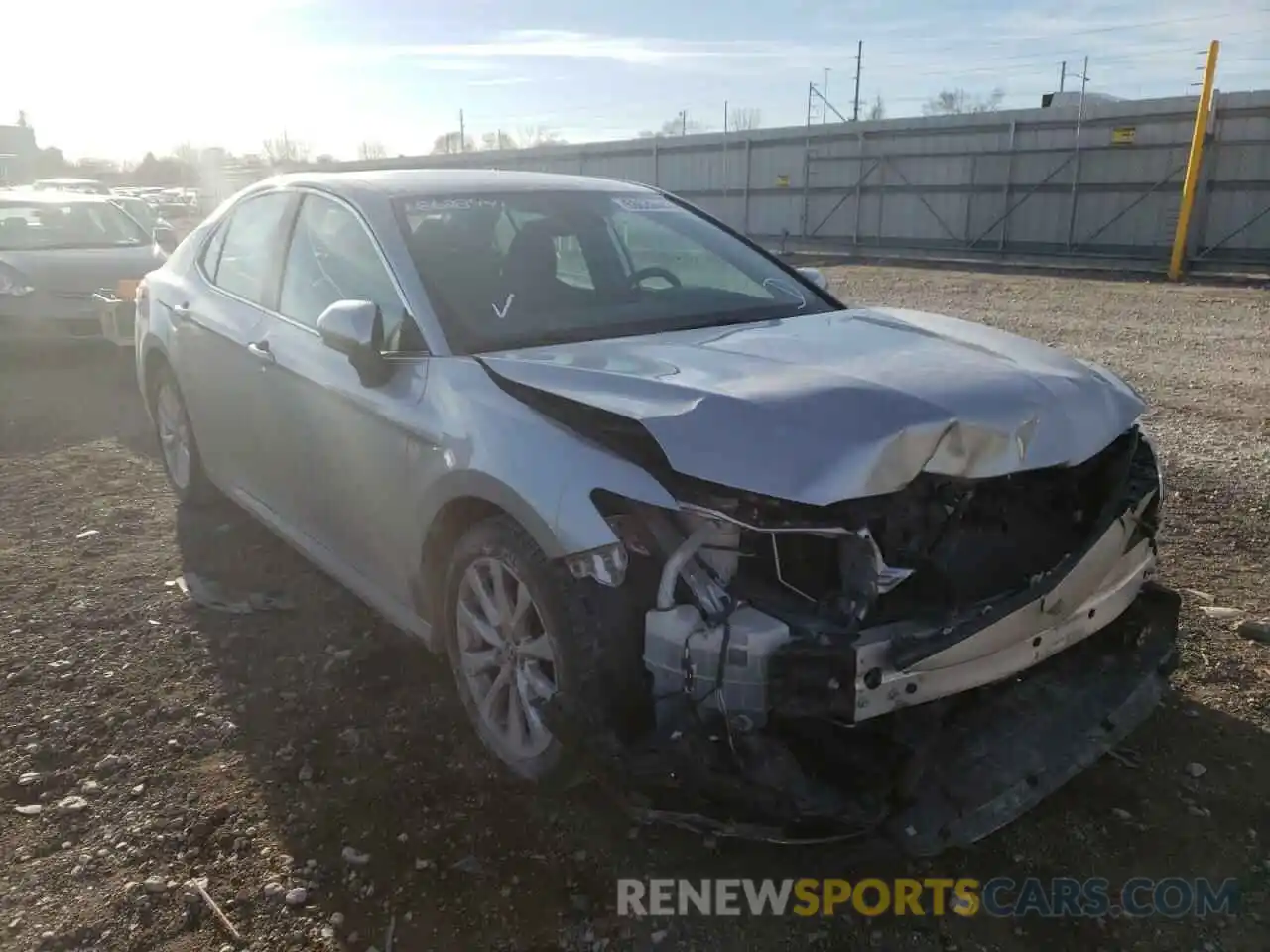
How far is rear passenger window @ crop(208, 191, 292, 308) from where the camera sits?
13.6ft

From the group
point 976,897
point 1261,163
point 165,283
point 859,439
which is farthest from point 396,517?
point 1261,163

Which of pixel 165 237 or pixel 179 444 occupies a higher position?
pixel 165 237

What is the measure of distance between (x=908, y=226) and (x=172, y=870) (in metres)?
21.7

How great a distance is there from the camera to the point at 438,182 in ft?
12.7

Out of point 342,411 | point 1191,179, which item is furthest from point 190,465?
point 1191,179

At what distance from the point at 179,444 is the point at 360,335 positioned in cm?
272

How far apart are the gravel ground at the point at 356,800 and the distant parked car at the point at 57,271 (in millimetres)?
5131

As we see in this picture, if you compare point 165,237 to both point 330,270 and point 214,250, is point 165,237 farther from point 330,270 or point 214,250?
point 330,270

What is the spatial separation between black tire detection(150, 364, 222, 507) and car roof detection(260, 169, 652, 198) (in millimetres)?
1343

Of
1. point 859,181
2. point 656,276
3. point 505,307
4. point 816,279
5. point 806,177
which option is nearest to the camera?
point 505,307

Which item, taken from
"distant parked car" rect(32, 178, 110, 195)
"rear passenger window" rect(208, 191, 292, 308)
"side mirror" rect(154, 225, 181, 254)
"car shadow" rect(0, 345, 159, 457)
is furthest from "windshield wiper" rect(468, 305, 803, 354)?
"distant parked car" rect(32, 178, 110, 195)

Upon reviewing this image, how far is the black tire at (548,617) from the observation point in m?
2.52

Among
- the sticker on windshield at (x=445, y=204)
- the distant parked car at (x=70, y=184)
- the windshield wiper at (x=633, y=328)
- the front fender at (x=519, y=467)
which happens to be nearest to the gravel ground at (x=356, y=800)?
the front fender at (x=519, y=467)

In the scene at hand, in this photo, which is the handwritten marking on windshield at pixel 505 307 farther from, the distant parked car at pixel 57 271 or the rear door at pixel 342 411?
the distant parked car at pixel 57 271
